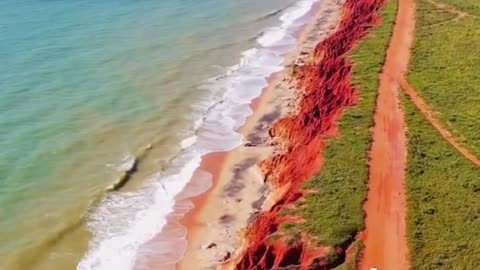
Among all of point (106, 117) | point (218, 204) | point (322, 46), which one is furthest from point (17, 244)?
point (322, 46)

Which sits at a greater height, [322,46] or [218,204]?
[322,46]

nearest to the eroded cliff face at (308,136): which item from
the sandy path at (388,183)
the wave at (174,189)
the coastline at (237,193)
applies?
the coastline at (237,193)

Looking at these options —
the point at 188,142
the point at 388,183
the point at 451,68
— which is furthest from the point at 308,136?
the point at 451,68

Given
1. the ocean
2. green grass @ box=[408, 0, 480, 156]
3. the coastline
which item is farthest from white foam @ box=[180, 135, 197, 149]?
green grass @ box=[408, 0, 480, 156]

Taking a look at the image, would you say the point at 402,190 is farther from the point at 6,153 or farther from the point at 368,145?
the point at 6,153

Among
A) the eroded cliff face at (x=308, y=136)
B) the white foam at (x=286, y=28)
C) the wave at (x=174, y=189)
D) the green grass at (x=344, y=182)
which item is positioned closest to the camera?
the eroded cliff face at (x=308, y=136)

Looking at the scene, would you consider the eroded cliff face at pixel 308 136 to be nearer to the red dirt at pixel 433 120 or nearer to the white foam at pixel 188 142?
the red dirt at pixel 433 120
